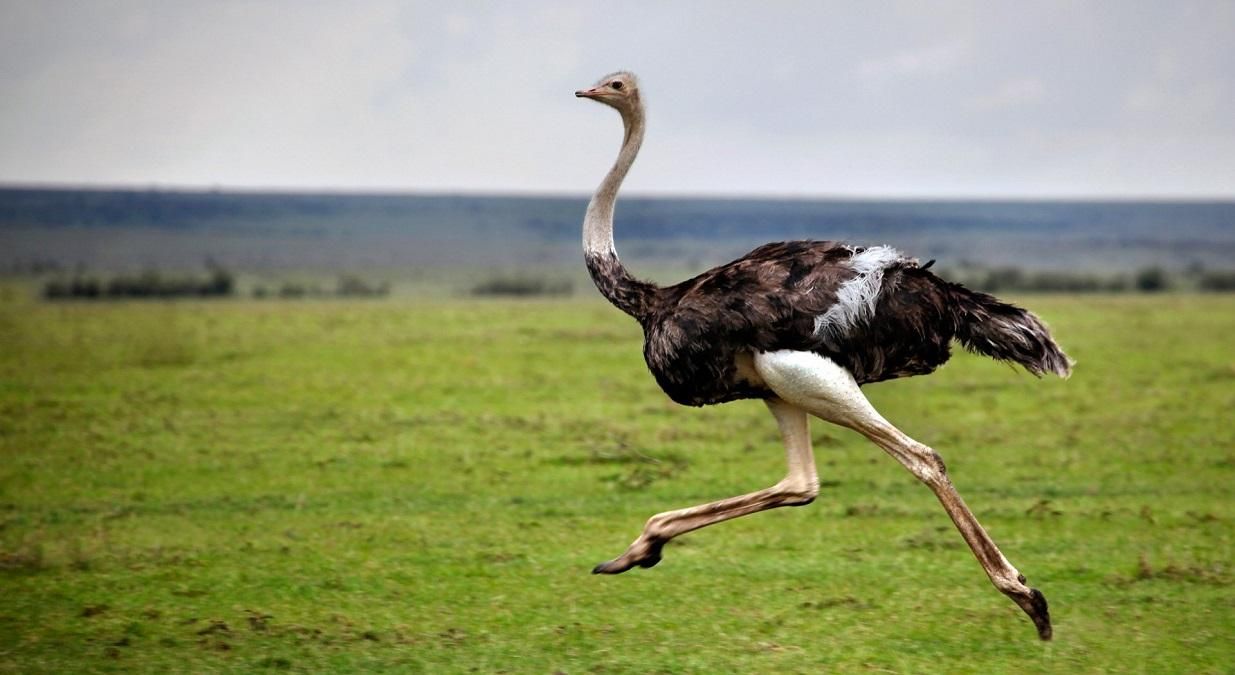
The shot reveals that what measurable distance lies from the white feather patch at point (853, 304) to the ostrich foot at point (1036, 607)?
1.15 m

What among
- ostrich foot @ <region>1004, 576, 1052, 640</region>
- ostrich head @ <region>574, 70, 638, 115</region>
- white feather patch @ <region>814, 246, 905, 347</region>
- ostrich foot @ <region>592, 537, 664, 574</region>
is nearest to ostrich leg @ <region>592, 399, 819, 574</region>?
ostrich foot @ <region>592, 537, 664, 574</region>

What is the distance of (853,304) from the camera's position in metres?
6.78

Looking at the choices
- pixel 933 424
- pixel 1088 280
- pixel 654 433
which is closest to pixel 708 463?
pixel 654 433

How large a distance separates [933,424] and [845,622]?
23.2 feet

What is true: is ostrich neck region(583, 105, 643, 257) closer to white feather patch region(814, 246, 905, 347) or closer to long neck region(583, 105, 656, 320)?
long neck region(583, 105, 656, 320)

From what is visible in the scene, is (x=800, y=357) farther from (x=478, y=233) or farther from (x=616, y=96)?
(x=478, y=233)

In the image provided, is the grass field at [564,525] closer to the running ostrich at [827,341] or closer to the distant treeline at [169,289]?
the running ostrich at [827,341]

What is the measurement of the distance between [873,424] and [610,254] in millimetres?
1332

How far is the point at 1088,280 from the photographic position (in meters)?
45.0

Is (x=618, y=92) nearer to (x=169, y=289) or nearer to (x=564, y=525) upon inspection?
(x=564, y=525)

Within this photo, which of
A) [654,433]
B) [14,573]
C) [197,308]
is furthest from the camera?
[197,308]

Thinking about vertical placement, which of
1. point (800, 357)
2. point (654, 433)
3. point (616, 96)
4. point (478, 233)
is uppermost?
point (616, 96)

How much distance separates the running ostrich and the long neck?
2.5 inches

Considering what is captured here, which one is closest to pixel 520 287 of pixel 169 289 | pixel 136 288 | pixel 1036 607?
pixel 169 289
